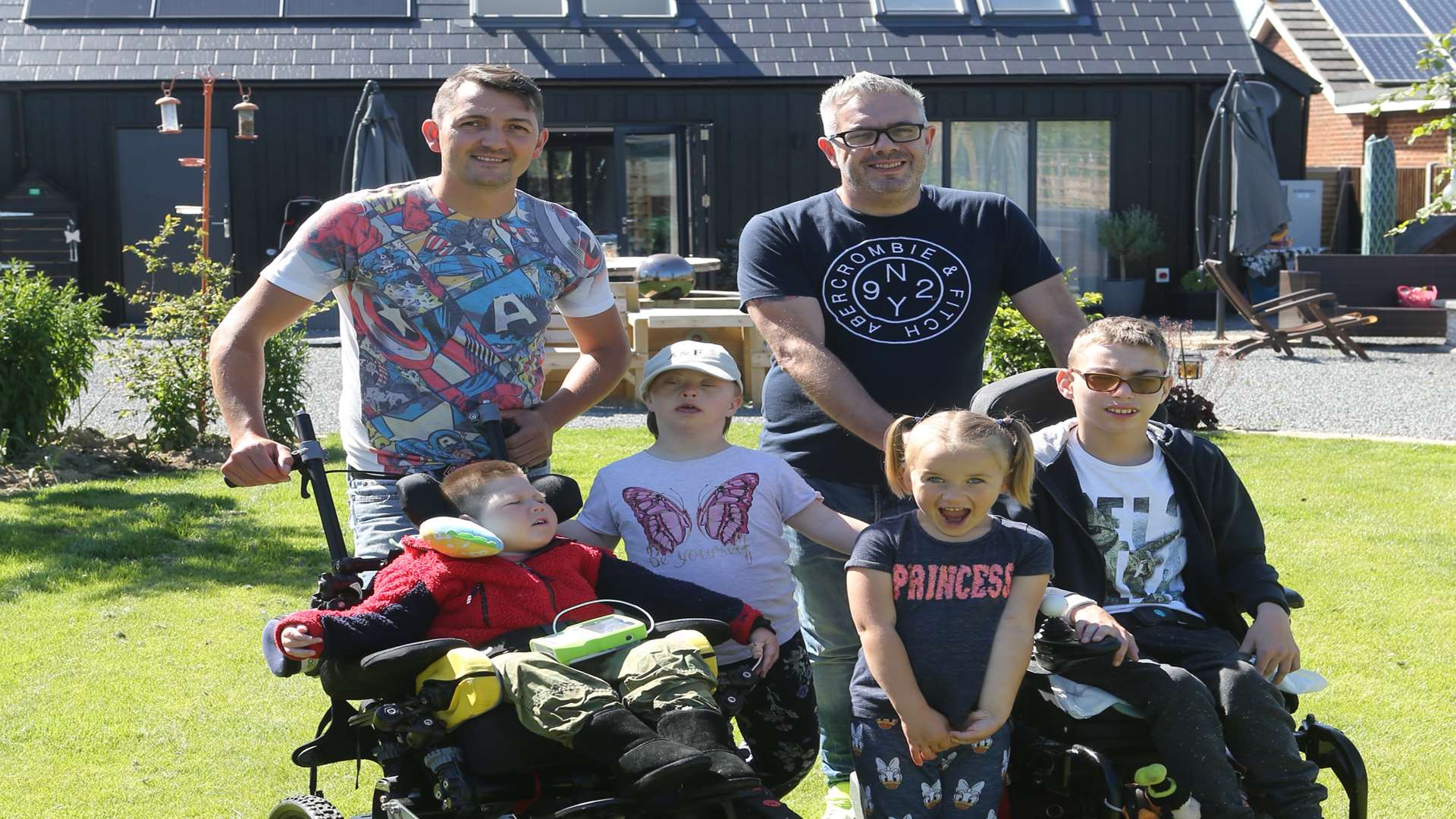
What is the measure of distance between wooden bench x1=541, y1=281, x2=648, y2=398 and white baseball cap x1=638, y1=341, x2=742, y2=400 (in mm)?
6230

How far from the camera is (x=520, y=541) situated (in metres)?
3.12

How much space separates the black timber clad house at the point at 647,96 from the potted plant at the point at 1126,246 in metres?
0.36

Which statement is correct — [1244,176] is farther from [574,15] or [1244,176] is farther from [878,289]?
[878,289]

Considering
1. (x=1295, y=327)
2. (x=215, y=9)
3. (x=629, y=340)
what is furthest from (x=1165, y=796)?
(x=215, y=9)

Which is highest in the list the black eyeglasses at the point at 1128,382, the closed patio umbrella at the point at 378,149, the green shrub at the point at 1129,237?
the closed patio umbrella at the point at 378,149

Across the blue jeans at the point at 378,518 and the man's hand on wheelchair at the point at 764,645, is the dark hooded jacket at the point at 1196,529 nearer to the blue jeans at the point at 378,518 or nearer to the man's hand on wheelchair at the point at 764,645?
the man's hand on wheelchair at the point at 764,645

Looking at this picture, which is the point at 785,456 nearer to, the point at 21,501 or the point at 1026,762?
the point at 1026,762

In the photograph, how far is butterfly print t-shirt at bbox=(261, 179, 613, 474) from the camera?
3422 millimetres

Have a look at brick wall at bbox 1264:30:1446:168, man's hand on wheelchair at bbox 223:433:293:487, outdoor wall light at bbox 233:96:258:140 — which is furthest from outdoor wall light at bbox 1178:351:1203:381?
brick wall at bbox 1264:30:1446:168

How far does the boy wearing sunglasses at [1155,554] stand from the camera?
3.06 metres

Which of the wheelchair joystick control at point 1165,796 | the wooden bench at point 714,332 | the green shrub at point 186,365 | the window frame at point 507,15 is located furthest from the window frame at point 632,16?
the wheelchair joystick control at point 1165,796

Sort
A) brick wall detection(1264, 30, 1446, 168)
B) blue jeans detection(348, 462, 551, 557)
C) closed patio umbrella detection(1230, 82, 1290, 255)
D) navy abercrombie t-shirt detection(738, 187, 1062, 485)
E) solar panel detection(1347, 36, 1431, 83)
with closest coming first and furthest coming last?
blue jeans detection(348, 462, 551, 557)
navy abercrombie t-shirt detection(738, 187, 1062, 485)
closed patio umbrella detection(1230, 82, 1290, 255)
solar panel detection(1347, 36, 1431, 83)
brick wall detection(1264, 30, 1446, 168)

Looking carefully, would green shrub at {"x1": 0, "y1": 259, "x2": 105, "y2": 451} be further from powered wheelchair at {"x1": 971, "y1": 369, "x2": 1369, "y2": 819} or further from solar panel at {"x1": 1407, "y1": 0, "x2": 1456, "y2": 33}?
solar panel at {"x1": 1407, "y1": 0, "x2": 1456, "y2": 33}

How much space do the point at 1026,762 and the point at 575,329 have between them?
156 cm
